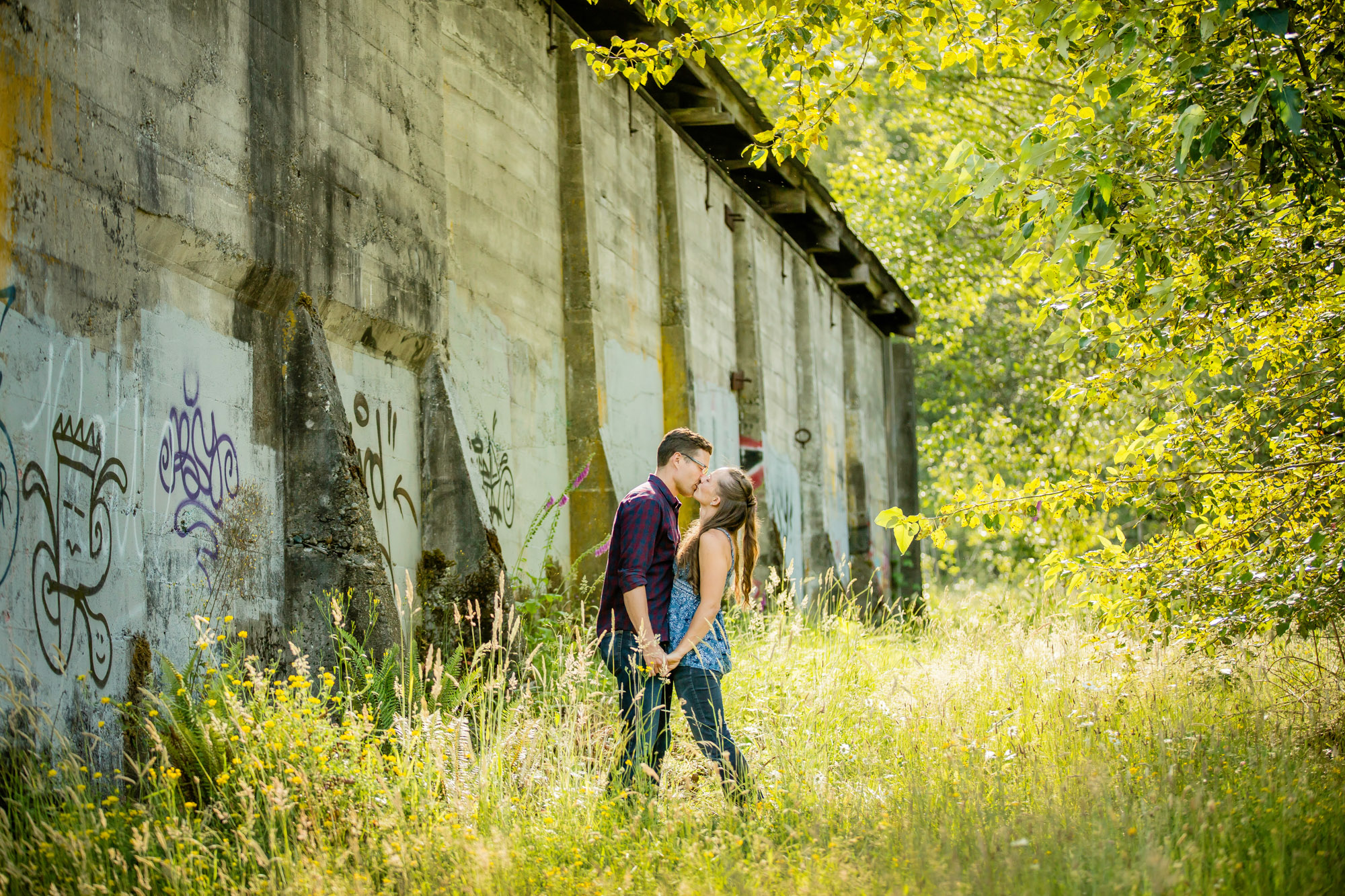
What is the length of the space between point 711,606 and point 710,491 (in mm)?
537

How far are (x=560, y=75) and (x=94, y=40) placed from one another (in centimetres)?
561

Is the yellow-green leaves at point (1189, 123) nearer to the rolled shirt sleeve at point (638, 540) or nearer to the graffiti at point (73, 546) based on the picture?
the rolled shirt sleeve at point (638, 540)

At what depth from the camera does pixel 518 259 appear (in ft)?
30.3

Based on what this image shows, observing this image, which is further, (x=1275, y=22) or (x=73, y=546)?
(x=73, y=546)

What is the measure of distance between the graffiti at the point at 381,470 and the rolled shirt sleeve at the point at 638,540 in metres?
2.08

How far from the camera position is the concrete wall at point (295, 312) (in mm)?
4746

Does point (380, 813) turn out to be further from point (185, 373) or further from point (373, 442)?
point (373, 442)

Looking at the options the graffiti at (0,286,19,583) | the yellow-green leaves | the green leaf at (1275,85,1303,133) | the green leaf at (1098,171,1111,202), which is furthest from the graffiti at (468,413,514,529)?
the green leaf at (1275,85,1303,133)

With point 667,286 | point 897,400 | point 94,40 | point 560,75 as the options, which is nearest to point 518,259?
point 560,75

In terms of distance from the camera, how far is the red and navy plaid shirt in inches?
208

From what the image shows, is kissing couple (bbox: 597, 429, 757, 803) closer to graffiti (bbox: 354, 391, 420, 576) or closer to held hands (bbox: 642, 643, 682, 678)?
held hands (bbox: 642, 643, 682, 678)

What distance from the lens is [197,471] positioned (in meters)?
5.66

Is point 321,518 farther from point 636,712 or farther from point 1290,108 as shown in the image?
point 1290,108

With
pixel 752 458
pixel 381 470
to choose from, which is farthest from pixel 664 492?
pixel 752 458
